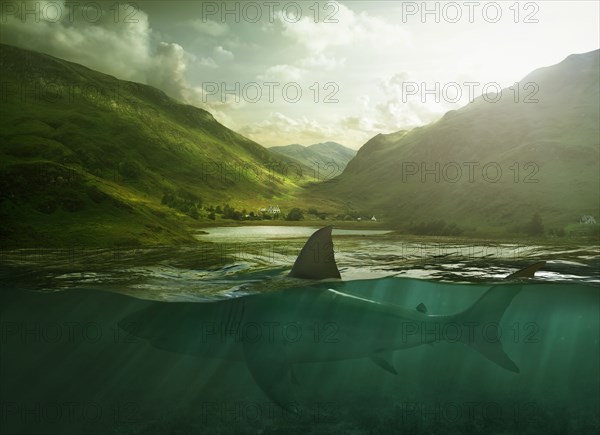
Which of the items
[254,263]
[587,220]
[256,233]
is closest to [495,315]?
[254,263]

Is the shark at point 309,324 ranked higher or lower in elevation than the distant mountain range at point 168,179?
lower

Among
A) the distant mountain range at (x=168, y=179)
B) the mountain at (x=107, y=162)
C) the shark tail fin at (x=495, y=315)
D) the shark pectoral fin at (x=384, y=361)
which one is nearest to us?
the shark tail fin at (x=495, y=315)

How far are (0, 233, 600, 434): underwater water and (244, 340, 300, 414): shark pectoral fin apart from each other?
6 centimetres

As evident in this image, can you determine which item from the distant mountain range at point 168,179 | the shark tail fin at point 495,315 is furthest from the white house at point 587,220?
the shark tail fin at point 495,315

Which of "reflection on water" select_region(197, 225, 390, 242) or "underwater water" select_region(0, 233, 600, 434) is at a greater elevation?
"reflection on water" select_region(197, 225, 390, 242)

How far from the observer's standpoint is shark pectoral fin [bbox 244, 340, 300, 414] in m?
7.34

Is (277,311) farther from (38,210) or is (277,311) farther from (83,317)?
(83,317)

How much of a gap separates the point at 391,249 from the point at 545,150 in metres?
13.9

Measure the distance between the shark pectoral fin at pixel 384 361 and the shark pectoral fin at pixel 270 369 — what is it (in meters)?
1.71

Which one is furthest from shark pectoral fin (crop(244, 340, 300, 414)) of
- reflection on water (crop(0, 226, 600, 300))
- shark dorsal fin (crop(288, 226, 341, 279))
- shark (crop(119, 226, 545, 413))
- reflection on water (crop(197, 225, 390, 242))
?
reflection on water (crop(197, 225, 390, 242))

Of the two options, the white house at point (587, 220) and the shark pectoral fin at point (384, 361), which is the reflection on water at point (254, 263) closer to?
the white house at point (587, 220)

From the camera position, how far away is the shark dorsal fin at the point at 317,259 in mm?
7730

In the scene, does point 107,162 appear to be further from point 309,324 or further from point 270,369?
point 270,369

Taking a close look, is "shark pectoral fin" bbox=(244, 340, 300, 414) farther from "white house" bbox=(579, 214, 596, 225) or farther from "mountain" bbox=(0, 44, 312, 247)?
"white house" bbox=(579, 214, 596, 225)
